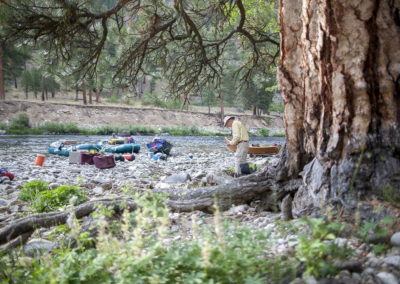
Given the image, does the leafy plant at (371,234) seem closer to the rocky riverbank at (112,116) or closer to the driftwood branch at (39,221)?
the driftwood branch at (39,221)

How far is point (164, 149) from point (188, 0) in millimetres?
7977

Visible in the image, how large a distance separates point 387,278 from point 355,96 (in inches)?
61.6

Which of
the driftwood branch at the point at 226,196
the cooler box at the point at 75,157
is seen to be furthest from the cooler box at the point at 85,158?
the driftwood branch at the point at 226,196

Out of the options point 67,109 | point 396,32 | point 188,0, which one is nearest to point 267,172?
point 396,32

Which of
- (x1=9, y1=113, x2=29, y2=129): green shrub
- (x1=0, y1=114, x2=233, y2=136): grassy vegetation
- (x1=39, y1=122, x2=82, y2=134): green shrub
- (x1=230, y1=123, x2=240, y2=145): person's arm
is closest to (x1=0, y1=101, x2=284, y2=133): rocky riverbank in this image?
(x1=9, y1=113, x2=29, y2=129): green shrub

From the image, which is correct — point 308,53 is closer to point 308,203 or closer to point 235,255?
point 308,203

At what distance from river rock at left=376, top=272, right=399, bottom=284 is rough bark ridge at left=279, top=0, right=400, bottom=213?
2.70 ft

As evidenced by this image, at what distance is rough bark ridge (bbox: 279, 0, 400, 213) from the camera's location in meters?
2.82

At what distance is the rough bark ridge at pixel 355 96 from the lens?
282cm

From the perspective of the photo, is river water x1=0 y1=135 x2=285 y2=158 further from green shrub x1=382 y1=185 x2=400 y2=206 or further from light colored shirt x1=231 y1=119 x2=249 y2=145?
green shrub x1=382 y1=185 x2=400 y2=206

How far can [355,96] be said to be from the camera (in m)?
2.92

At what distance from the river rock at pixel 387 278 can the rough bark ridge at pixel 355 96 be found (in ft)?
2.70

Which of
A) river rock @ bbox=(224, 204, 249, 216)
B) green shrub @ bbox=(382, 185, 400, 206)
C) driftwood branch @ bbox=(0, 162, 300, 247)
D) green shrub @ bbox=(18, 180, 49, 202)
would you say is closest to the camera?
green shrub @ bbox=(382, 185, 400, 206)

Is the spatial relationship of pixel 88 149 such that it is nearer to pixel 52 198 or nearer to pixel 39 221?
pixel 52 198
